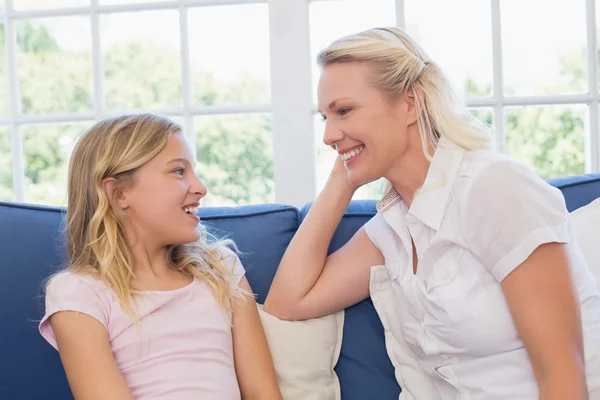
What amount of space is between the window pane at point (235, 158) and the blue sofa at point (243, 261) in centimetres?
88

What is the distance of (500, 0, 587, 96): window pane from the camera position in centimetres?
252

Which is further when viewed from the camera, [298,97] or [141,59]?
[141,59]

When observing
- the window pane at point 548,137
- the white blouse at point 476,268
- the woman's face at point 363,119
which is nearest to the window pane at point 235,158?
the window pane at point 548,137

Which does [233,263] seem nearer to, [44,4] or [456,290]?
[456,290]

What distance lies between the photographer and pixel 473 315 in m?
1.51

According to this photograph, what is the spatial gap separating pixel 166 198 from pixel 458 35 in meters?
1.29

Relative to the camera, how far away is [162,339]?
1668mm

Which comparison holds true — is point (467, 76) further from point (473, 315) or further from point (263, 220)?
point (473, 315)

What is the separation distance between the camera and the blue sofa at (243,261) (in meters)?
1.76

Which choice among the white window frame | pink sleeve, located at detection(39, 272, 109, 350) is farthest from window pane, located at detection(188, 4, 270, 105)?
pink sleeve, located at detection(39, 272, 109, 350)

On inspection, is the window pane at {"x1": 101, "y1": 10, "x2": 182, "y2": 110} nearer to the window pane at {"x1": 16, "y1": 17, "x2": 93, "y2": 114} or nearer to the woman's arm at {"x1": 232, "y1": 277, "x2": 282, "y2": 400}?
the window pane at {"x1": 16, "y1": 17, "x2": 93, "y2": 114}

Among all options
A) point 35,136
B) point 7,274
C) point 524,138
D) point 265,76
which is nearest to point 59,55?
point 35,136

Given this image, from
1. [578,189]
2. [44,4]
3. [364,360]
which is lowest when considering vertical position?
[364,360]

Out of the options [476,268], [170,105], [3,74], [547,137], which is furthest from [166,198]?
[547,137]
